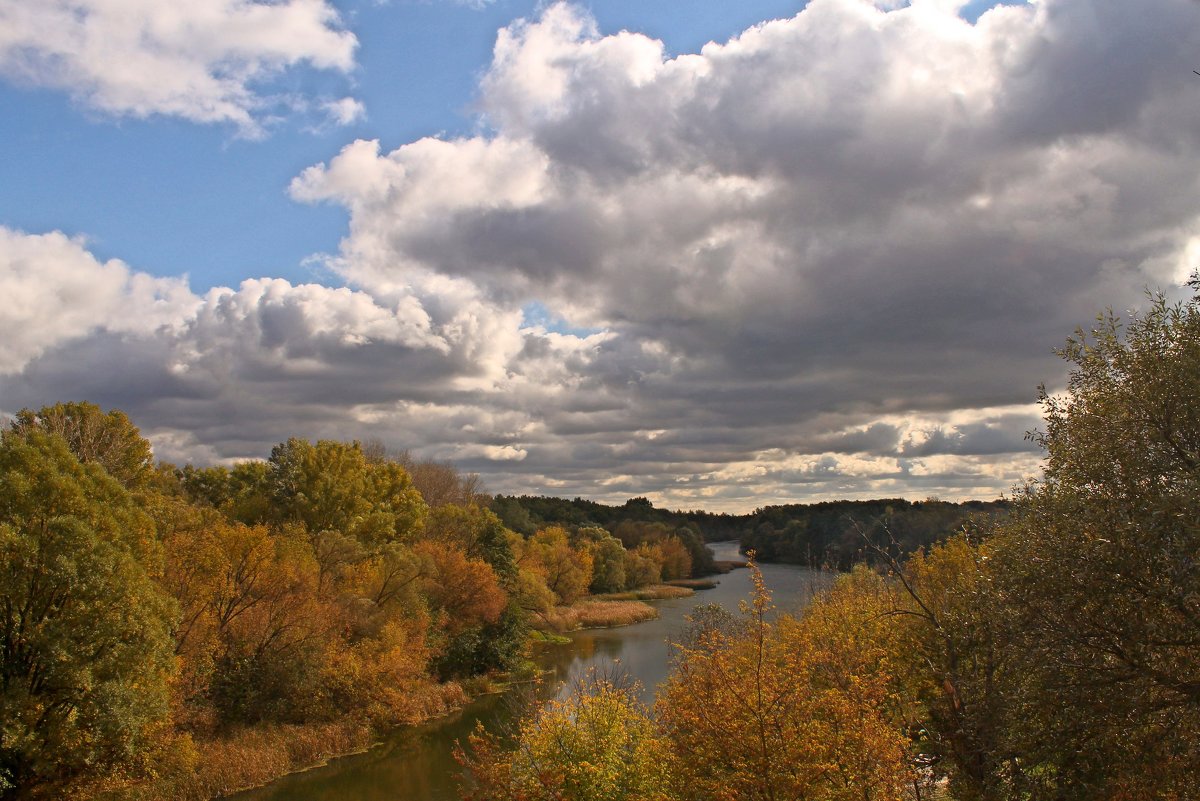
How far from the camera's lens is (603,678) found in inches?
890

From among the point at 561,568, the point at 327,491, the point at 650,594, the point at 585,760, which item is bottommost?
the point at 650,594

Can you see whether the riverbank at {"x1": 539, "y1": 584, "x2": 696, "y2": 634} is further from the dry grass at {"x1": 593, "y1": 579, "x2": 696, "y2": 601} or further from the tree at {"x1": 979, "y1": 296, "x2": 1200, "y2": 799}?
the tree at {"x1": 979, "y1": 296, "x2": 1200, "y2": 799}

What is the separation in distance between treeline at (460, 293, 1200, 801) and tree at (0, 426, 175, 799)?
48.3ft

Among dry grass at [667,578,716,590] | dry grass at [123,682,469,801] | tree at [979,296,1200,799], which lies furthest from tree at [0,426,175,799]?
dry grass at [667,578,716,590]

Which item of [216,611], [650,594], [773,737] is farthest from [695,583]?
[773,737]

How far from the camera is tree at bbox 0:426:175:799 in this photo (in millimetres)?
23594

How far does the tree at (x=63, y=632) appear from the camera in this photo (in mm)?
23594

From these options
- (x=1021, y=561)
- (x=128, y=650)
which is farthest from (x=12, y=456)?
(x=1021, y=561)

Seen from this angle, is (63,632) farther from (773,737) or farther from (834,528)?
(834,528)

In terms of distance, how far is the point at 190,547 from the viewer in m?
33.6

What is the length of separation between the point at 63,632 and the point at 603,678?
15.6m

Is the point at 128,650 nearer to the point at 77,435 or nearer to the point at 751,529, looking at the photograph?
the point at 77,435

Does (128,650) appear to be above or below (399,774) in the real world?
A: above

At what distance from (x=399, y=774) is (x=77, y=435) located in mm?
25481
